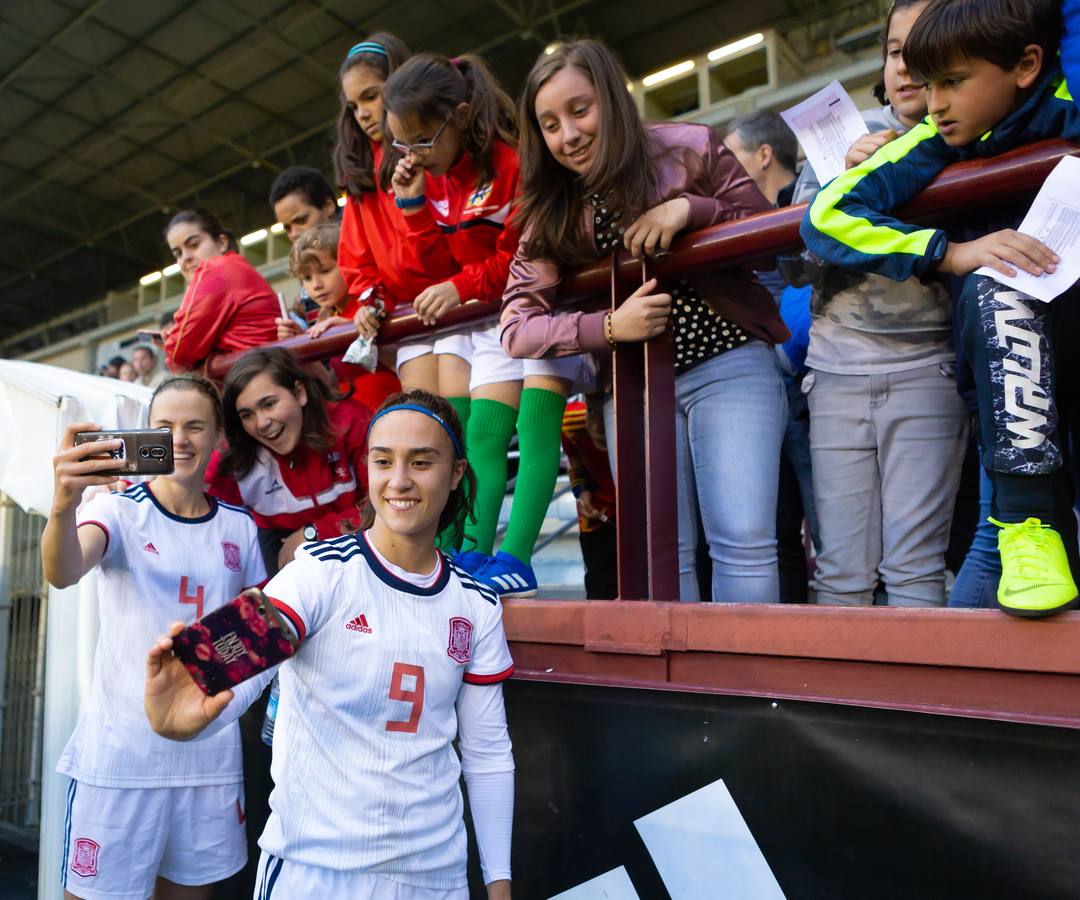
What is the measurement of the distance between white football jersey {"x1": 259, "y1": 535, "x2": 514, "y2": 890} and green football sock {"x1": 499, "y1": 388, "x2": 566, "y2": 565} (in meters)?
0.58

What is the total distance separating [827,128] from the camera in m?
2.06

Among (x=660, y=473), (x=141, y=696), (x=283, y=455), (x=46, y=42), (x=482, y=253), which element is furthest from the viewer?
(x=46, y=42)

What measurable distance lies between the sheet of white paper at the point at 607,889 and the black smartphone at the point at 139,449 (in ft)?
4.16

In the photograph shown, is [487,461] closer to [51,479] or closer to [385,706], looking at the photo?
[385,706]

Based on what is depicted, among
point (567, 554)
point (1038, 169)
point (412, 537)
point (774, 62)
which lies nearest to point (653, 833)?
point (412, 537)

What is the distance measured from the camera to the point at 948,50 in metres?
1.60

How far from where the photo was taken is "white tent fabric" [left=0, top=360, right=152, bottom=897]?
275 cm

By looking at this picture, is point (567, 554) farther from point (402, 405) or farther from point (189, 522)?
point (402, 405)

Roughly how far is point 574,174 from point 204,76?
13.4 m

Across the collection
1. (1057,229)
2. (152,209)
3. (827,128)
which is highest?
(152,209)

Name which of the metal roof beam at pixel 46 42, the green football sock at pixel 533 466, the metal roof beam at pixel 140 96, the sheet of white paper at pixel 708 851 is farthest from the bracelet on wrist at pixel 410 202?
the metal roof beam at pixel 140 96

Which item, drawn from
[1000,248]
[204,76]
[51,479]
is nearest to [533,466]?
[1000,248]

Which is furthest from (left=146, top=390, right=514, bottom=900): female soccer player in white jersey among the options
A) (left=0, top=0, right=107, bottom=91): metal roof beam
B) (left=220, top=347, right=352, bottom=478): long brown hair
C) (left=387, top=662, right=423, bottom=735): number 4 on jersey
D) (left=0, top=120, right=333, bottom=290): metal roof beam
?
(left=0, top=120, right=333, bottom=290): metal roof beam

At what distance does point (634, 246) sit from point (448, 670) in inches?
41.3
